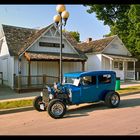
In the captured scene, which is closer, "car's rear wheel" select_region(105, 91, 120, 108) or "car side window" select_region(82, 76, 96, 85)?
"car side window" select_region(82, 76, 96, 85)

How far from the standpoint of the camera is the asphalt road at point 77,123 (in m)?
7.28

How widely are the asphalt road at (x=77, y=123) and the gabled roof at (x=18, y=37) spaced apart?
12561 millimetres

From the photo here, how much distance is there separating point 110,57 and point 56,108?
847 inches

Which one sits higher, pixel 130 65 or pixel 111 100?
pixel 130 65

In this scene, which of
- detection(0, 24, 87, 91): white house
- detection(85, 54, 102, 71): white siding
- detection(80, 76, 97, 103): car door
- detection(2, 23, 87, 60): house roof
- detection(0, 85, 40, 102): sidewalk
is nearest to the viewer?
detection(80, 76, 97, 103): car door

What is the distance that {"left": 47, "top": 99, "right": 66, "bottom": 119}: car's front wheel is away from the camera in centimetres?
980

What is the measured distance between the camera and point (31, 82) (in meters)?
23.1

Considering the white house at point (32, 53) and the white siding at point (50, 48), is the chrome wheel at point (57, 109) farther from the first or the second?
the white siding at point (50, 48)

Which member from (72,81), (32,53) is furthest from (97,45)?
(72,81)

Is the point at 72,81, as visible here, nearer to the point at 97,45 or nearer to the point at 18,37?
the point at 18,37

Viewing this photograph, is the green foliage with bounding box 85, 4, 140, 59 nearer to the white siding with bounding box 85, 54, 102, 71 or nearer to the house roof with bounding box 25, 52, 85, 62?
the white siding with bounding box 85, 54, 102, 71

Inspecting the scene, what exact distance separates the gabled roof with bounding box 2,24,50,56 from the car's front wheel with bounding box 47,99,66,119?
13.5 metres

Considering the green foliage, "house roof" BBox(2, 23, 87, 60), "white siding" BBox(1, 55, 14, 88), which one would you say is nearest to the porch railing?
"white siding" BBox(1, 55, 14, 88)
